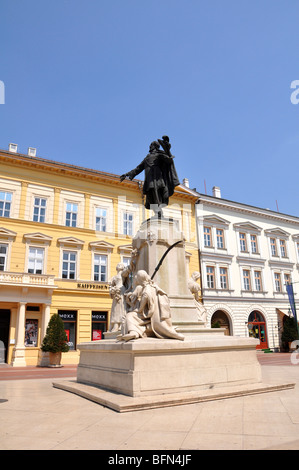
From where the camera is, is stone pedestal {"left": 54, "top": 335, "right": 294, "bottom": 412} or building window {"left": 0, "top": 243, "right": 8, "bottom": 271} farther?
building window {"left": 0, "top": 243, "right": 8, "bottom": 271}

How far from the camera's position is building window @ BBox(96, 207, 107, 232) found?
93.8 ft

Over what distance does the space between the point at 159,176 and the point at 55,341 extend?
15.6m

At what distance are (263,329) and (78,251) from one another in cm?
1936

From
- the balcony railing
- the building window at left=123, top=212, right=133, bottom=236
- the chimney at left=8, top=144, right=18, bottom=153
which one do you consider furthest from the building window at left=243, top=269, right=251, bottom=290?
the chimney at left=8, top=144, right=18, bottom=153

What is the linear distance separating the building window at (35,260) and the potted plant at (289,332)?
21.7 metres

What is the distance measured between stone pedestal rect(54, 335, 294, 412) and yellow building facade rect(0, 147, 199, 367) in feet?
55.7

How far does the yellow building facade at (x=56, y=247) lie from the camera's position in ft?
78.1

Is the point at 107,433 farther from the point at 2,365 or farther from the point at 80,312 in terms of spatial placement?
the point at 80,312

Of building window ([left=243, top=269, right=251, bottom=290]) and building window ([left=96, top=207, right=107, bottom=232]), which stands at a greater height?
building window ([left=96, top=207, right=107, bottom=232])

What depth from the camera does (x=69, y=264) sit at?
26.6m

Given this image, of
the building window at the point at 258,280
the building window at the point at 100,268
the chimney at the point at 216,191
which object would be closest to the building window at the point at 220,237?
the building window at the point at 258,280

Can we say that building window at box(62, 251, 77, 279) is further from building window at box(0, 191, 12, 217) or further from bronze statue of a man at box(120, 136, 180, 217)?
bronze statue of a man at box(120, 136, 180, 217)

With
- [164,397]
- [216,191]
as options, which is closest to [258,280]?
[216,191]

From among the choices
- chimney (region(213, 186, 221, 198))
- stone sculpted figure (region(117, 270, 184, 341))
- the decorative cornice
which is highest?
chimney (region(213, 186, 221, 198))
